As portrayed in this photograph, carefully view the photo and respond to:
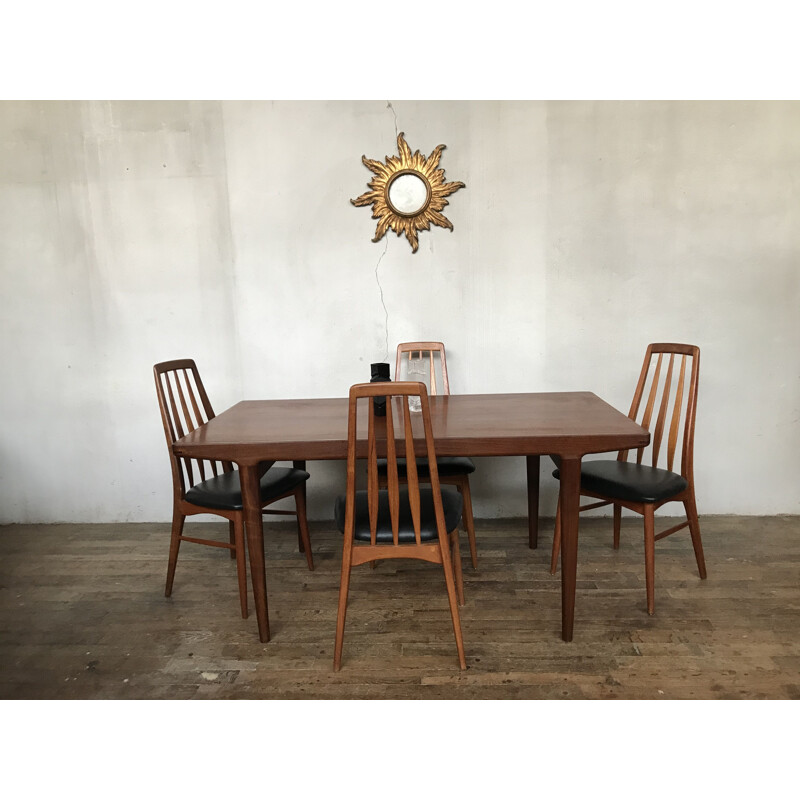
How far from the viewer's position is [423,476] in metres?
2.53

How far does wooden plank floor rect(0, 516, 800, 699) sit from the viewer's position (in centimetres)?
178

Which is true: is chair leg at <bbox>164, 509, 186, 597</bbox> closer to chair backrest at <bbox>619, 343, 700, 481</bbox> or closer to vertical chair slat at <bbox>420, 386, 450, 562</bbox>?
vertical chair slat at <bbox>420, 386, 450, 562</bbox>

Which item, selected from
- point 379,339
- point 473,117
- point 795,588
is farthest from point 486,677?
point 473,117

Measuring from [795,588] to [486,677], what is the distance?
1.43 meters

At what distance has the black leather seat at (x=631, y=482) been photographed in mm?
2129

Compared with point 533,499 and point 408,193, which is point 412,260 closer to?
point 408,193

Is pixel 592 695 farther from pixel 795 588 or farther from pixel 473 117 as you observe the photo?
pixel 473 117

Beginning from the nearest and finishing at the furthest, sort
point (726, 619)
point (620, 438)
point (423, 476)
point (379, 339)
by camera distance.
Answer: point (620, 438) → point (726, 619) → point (423, 476) → point (379, 339)

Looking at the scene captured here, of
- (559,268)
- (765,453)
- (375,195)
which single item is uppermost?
(375,195)

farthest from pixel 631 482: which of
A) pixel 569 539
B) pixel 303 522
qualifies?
pixel 303 522

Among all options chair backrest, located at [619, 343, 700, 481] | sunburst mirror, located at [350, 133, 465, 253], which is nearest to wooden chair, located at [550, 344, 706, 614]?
chair backrest, located at [619, 343, 700, 481]

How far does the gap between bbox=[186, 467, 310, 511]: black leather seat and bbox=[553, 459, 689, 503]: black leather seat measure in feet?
3.67

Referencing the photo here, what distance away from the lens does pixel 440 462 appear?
8.42 ft

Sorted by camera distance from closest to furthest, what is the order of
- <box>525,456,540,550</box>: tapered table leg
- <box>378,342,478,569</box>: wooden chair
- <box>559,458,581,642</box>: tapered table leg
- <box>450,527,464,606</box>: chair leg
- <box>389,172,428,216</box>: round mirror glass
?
<box>559,458,581,642</box>: tapered table leg < <box>450,527,464,606</box>: chair leg < <box>378,342,478,569</box>: wooden chair < <box>525,456,540,550</box>: tapered table leg < <box>389,172,428,216</box>: round mirror glass
